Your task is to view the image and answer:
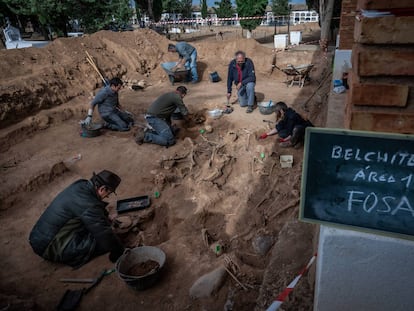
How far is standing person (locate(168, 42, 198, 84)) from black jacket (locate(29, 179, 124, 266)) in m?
8.44

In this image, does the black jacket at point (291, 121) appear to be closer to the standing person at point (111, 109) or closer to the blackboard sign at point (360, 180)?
the standing person at point (111, 109)

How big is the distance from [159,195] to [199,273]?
2.23 meters

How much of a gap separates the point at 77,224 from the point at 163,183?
7.05ft

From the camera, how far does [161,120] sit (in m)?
7.33

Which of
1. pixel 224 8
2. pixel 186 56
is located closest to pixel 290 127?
pixel 186 56

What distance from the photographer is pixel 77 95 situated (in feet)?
32.9

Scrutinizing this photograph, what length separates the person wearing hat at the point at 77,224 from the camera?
3750 millimetres

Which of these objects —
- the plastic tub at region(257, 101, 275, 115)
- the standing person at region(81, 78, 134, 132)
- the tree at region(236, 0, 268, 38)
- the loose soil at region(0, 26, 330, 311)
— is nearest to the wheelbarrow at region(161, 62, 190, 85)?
the loose soil at region(0, 26, 330, 311)

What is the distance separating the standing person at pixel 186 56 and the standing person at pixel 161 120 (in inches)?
174

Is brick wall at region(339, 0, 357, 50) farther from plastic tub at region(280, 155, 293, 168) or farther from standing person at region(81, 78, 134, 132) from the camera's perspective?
standing person at region(81, 78, 134, 132)

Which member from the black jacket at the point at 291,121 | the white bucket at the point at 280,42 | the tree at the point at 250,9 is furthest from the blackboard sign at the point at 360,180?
the tree at the point at 250,9

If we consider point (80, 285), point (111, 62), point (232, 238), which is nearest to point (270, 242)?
point (232, 238)

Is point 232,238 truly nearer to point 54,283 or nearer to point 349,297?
point 54,283

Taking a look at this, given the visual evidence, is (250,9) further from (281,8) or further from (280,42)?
(281,8)
